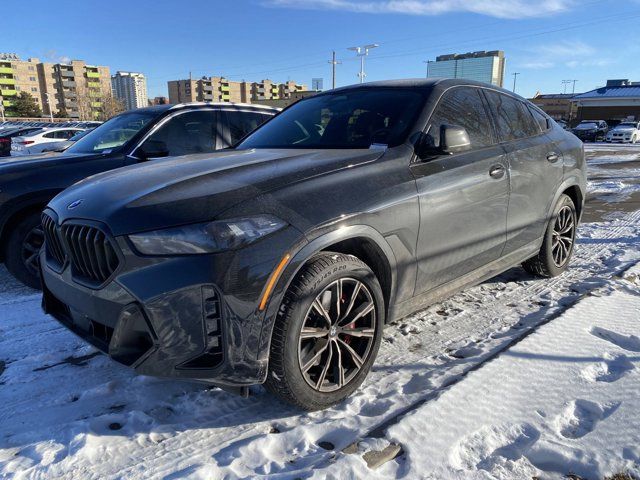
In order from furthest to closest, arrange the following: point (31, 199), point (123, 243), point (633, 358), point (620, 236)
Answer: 1. point (620, 236)
2. point (31, 199)
3. point (633, 358)
4. point (123, 243)

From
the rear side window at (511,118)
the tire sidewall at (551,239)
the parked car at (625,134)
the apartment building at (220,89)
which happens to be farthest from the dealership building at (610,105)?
the apartment building at (220,89)

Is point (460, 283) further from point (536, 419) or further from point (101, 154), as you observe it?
point (101, 154)

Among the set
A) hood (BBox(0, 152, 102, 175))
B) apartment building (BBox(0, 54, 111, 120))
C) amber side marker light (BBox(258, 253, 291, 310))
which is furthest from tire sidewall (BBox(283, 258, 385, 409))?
apartment building (BBox(0, 54, 111, 120))

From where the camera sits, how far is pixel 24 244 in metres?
4.49

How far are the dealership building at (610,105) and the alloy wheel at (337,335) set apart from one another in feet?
231

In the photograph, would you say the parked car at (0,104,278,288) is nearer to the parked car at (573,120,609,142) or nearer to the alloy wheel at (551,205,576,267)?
the alloy wheel at (551,205,576,267)

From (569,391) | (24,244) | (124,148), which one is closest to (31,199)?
(24,244)

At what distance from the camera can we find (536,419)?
2.45 metres

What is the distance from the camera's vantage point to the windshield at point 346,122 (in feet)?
10.6

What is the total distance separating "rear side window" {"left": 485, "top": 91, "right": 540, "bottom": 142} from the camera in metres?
4.00

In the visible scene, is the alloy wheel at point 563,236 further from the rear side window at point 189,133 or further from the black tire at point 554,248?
the rear side window at point 189,133

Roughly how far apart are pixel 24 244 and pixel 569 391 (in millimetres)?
4594

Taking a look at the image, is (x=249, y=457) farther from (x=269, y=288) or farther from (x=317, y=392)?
(x=269, y=288)

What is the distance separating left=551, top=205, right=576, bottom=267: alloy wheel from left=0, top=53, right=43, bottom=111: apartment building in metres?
133
